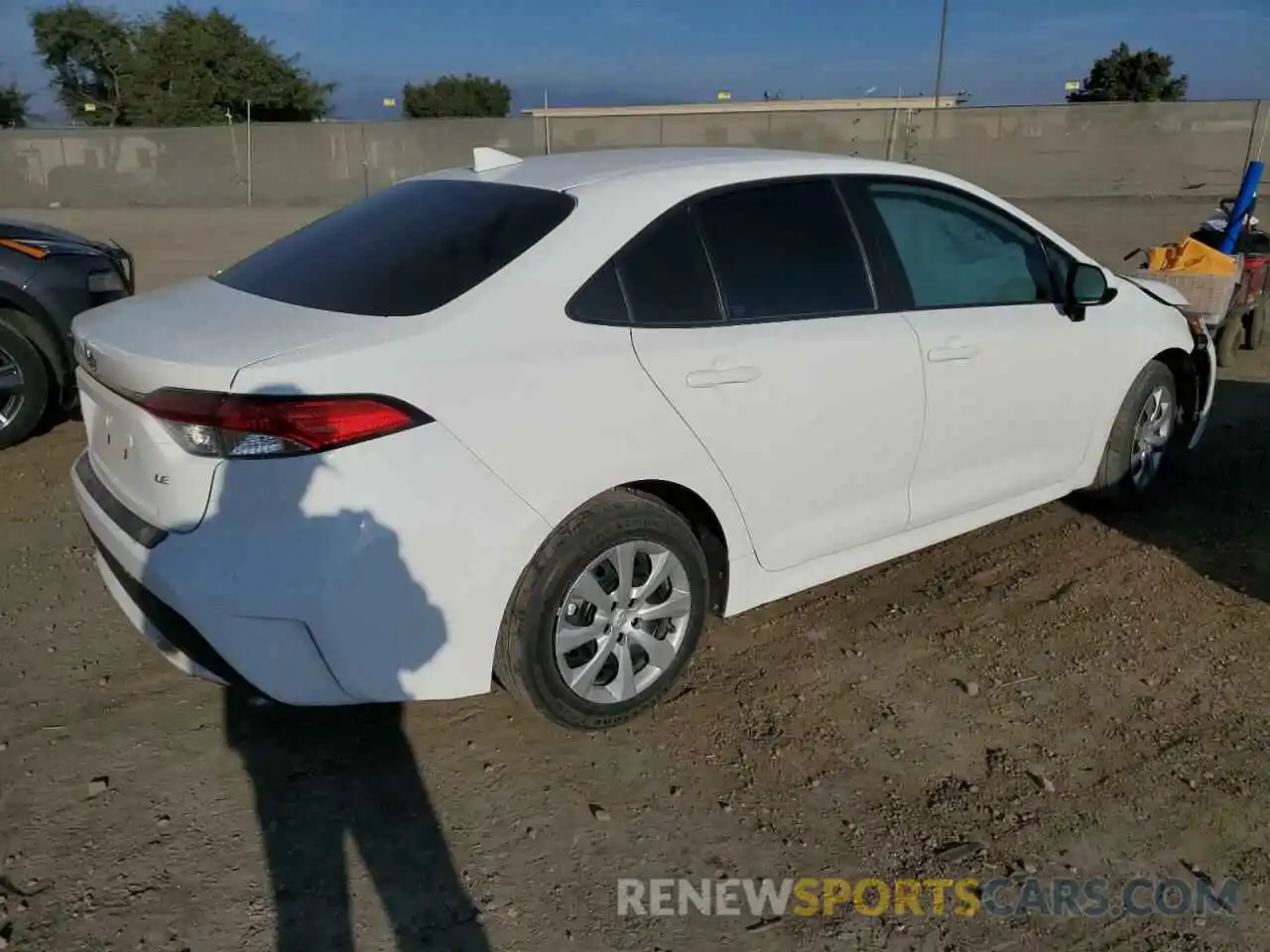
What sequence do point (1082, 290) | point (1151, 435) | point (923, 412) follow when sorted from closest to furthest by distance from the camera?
1. point (923, 412)
2. point (1082, 290)
3. point (1151, 435)

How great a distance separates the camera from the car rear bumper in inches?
105

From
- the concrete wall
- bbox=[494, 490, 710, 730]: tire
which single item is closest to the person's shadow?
bbox=[494, 490, 710, 730]: tire

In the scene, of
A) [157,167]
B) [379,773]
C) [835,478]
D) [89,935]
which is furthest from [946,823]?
[157,167]

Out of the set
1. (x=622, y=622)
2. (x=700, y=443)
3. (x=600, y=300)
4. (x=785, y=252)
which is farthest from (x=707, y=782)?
(x=785, y=252)

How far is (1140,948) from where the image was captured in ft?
8.33

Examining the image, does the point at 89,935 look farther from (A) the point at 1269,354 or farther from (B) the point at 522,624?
(A) the point at 1269,354

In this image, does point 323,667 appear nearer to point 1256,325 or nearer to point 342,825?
point 342,825

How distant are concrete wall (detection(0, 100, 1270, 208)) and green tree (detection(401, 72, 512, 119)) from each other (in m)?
47.6

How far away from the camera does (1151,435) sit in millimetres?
5133

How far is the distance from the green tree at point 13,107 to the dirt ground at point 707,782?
56.8 m

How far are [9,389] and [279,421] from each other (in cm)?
418

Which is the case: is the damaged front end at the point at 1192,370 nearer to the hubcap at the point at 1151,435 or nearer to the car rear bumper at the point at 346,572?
the hubcap at the point at 1151,435

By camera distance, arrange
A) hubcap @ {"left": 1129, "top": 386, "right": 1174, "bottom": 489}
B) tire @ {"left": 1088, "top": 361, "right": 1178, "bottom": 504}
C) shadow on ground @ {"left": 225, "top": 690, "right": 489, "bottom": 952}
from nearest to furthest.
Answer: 1. shadow on ground @ {"left": 225, "top": 690, "right": 489, "bottom": 952}
2. tire @ {"left": 1088, "top": 361, "right": 1178, "bottom": 504}
3. hubcap @ {"left": 1129, "top": 386, "right": 1174, "bottom": 489}

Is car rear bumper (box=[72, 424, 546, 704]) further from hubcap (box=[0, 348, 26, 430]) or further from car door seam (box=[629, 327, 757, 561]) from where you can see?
hubcap (box=[0, 348, 26, 430])
